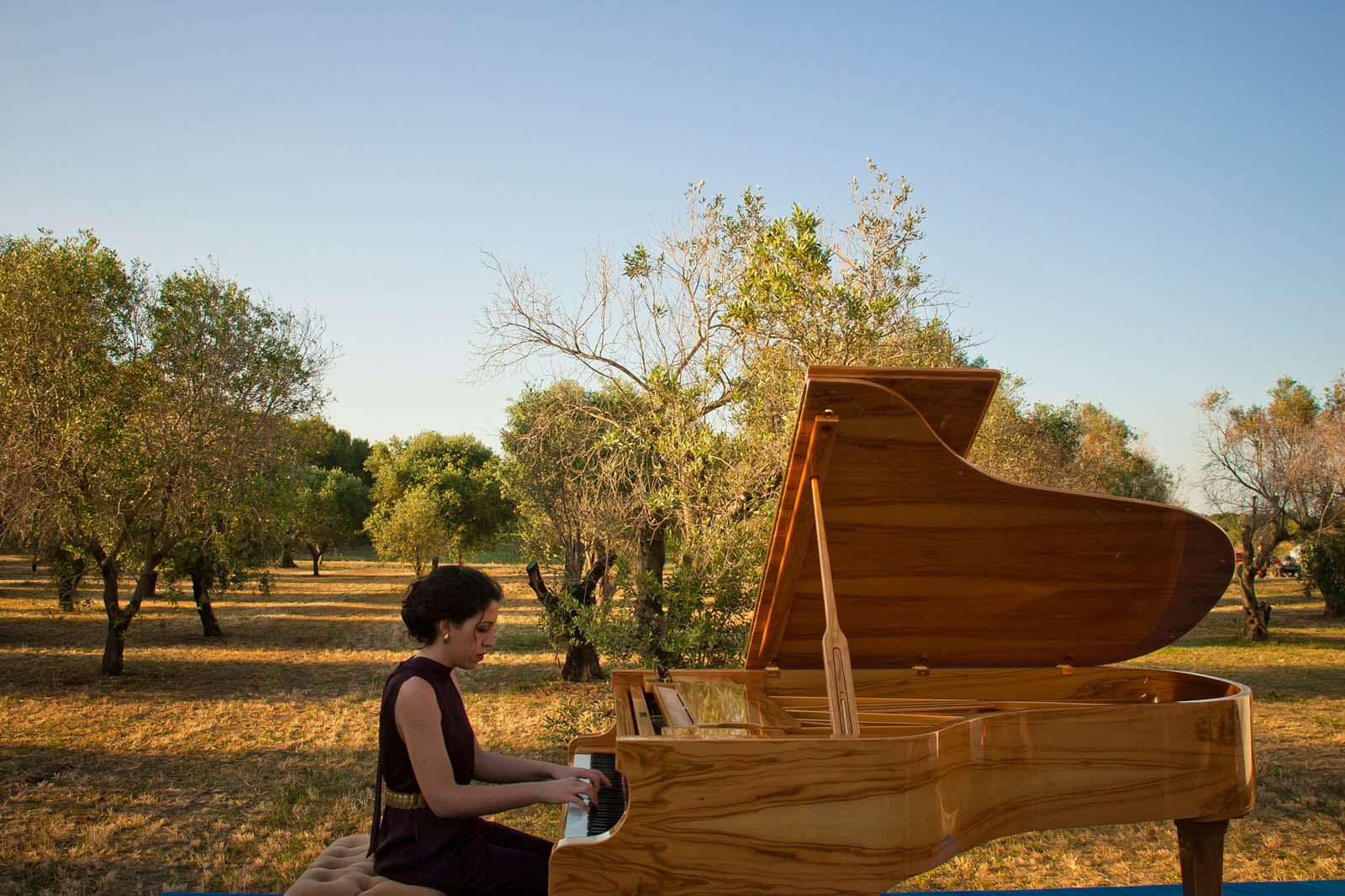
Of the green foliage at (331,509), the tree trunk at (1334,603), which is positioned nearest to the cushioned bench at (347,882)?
the tree trunk at (1334,603)

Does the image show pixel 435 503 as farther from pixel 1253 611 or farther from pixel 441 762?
pixel 441 762

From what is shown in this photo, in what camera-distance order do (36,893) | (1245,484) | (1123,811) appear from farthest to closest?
(1245,484) < (36,893) < (1123,811)

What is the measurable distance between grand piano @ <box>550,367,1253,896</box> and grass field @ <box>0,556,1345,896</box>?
2.32 metres

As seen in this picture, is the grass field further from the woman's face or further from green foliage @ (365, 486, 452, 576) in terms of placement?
green foliage @ (365, 486, 452, 576)

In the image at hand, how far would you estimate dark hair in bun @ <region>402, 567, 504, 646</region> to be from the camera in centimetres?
272

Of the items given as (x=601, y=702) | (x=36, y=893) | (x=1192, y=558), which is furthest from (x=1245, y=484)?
(x=36, y=893)

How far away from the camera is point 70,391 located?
11234 mm

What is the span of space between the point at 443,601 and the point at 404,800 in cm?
67

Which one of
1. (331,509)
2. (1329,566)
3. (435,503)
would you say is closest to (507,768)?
(1329,566)

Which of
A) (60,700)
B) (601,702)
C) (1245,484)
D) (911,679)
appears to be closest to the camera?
(911,679)

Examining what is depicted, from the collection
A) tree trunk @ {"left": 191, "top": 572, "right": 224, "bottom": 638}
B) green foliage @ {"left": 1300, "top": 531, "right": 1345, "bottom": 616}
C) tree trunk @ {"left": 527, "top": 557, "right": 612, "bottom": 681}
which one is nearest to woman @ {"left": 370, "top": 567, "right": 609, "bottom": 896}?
tree trunk @ {"left": 527, "top": 557, "right": 612, "bottom": 681}

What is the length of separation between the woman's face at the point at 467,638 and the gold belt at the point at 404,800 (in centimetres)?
44

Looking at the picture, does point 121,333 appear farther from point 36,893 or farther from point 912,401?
point 912,401

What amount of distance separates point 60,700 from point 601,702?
7031mm
